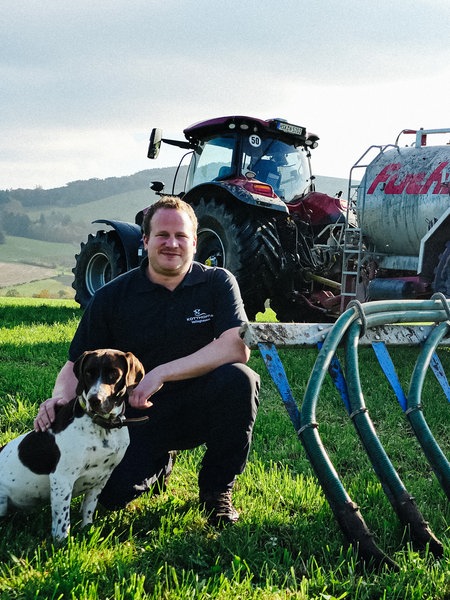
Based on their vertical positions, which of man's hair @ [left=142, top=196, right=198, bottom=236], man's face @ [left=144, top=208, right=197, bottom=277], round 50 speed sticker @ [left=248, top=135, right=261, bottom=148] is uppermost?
round 50 speed sticker @ [left=248, top=135, right=261, bottom=148]

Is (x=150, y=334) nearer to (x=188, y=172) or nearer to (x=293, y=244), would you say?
(x=293, y=244)

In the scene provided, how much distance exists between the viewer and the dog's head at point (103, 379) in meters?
2.43

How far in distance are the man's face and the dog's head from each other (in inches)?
20.2

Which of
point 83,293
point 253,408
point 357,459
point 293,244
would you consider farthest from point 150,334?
point 83,293

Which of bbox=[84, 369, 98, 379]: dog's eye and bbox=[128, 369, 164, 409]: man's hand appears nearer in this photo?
bbox=[84, 369, 98, 379]: dog's eye

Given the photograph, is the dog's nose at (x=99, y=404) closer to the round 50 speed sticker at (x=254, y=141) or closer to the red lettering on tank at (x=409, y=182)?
the red lettering on tank at (x=409, y=182)

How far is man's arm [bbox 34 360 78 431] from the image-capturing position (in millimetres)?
2641

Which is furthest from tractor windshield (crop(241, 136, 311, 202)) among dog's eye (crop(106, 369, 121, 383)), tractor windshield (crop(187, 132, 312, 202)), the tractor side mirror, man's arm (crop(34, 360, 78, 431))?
dog's eye (crop(106, 369, 121, 383))

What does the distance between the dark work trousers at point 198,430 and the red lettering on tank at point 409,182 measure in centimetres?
403

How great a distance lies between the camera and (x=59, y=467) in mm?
2529

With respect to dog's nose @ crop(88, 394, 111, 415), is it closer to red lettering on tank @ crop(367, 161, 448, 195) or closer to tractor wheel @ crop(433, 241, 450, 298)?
tractor wheel @ crop(433, 241, 450, 298)

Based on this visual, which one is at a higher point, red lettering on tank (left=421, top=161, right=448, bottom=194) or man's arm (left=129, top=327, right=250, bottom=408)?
red lettering on tank (left=421, top=161, right=448, bottom=194)

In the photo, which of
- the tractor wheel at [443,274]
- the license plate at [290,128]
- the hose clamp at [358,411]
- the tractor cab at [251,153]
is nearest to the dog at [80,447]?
the hose clamp at [358,411]

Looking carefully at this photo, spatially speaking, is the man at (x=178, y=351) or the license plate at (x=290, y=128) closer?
the man at (x=178, y=351)
